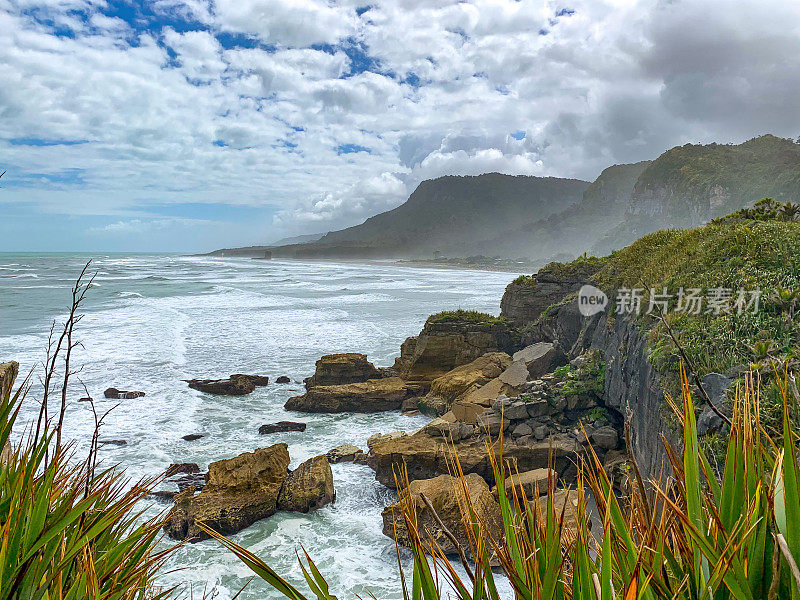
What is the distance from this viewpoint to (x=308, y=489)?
8586mm

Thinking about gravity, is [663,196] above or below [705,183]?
below

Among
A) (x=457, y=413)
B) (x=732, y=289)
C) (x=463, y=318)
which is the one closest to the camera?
(x=732, y=289)

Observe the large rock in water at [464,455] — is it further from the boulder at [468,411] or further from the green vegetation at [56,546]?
the green vegetation at [56,546]

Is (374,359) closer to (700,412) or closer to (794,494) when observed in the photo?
(700,412)

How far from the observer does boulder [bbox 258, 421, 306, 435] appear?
39.1ft

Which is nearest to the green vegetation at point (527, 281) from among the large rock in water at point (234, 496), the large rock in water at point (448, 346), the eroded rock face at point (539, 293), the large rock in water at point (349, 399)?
the eroded rock face at point (539, 293)

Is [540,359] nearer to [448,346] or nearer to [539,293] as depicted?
[448,346]

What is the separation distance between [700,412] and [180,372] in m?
15.7

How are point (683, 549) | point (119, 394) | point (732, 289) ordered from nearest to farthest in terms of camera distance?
1. point (683, 549)
2. point (732, 289)
3. point (119, 394)

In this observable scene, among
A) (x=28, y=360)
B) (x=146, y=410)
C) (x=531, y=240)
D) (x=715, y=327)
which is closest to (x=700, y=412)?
(x=715, y=327)

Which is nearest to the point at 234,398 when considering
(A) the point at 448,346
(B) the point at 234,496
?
(A) the point at 448,346

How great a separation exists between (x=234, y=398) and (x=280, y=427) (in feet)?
10.2

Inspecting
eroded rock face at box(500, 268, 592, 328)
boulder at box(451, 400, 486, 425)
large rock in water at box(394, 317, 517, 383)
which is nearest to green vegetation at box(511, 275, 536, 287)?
eroded rock face at box(500, 268, 592, 328)

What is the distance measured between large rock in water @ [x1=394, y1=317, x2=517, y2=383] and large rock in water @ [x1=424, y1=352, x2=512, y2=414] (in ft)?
2.20
